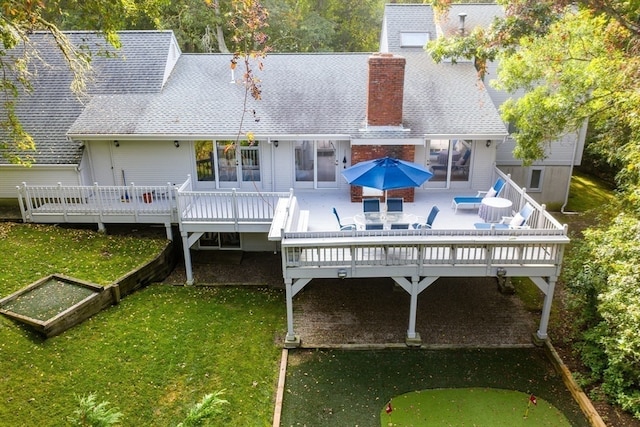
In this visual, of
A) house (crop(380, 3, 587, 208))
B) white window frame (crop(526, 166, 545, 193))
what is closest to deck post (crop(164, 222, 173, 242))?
house (crop(380, 3, 587, 208))

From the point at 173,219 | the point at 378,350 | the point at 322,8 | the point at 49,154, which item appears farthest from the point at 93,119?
the point at 322,8

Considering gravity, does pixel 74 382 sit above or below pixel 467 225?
below

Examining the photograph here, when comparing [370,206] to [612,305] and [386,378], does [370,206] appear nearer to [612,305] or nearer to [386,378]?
[386,378]

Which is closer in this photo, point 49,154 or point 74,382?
point 74,382

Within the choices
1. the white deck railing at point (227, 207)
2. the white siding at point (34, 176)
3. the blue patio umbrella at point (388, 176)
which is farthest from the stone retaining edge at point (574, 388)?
the white siding at point (34, 176)

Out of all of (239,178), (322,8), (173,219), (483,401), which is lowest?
(483,401)

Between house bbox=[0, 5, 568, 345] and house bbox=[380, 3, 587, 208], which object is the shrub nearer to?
house bbox=[0, 5, 568, 345]

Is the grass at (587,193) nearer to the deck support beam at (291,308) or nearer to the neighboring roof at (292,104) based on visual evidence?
the neighboring roof at (292,104)

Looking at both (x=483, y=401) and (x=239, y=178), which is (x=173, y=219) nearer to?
(x=239, y=178)
